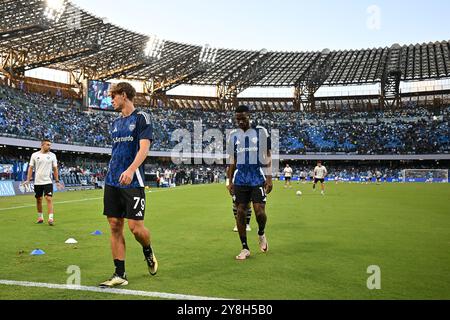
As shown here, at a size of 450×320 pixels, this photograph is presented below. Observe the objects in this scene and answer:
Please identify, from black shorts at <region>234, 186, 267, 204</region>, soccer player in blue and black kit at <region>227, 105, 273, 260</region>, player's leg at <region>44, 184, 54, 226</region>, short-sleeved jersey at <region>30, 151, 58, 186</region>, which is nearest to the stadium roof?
short-sleeved jersey at <region>30, 151, 58, 186</region>

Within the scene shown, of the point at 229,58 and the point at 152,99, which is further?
the point at 152,99

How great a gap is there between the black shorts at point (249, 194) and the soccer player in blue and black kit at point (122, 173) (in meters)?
2.18

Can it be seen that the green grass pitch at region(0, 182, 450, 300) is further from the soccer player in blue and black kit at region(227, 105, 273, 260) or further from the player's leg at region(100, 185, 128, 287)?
the soccer player in blue and black kit at region(227, 105, 273, 260)

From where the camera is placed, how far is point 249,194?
23.5 ft

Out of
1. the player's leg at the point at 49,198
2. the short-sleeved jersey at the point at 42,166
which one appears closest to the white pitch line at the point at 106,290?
the player's leg at the point at 49,198

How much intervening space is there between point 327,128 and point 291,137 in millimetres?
6249

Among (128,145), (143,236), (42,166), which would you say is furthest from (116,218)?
(42,166)

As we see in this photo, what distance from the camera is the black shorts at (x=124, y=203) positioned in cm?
511

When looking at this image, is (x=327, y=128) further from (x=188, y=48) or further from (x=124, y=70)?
(x=124, y=70)

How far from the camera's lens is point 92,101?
5297 centimetres

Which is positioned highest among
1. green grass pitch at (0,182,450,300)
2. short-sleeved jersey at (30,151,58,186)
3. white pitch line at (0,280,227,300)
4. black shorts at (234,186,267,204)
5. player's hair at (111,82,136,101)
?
player's hair at (111,82,136,101)

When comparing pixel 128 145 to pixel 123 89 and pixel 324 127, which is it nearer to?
pixel 123 89

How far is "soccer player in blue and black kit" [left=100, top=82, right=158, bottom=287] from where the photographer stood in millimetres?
5117

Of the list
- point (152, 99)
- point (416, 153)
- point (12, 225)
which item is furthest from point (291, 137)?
point (12, 225)
